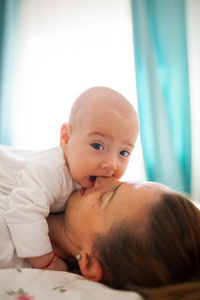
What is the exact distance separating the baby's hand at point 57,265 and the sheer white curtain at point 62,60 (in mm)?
1598

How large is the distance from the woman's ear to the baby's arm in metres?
0.18

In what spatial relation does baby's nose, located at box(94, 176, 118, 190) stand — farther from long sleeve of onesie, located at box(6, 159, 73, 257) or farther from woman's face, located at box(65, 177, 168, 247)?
long sleeve of onesie, located at box(6, 159, 73, 257)

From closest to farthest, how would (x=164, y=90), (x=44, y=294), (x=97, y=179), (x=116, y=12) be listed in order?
1. (x=44, y=294)
2. (x=97, y=179)
3. (x=164, y=90)
4. (x=116, y=12)

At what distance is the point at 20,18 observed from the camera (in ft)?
8.73

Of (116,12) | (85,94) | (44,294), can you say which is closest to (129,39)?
(116,12)

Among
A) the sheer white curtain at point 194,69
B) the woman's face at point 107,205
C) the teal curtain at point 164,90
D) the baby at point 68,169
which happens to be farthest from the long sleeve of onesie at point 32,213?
the sheer white curtain at point 194,69

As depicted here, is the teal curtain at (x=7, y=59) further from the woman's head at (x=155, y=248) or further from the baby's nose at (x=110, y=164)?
the woman's head at (x=155, y=248)

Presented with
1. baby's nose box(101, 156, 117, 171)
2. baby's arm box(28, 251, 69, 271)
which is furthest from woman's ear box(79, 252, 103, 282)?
baby's nose box(101, 156, 117, 171)

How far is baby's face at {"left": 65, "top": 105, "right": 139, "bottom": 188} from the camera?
898 mm

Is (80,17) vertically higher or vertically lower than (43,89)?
higher

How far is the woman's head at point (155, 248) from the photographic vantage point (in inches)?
21.8

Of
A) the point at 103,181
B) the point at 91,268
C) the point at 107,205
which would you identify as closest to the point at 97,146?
the point at 103,181

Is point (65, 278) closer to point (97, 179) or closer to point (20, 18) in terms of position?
point (97, 179)

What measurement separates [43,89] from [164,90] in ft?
4.18
